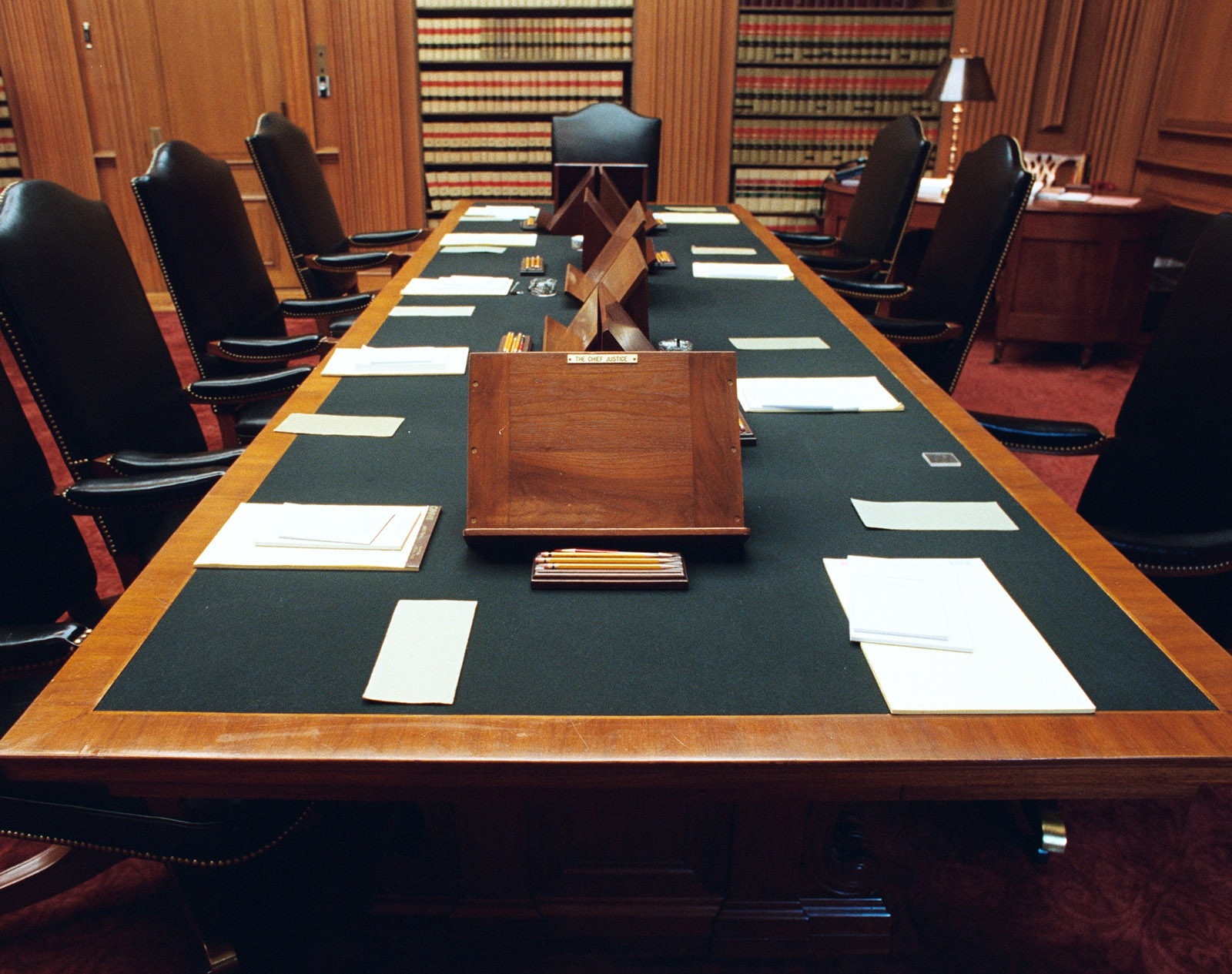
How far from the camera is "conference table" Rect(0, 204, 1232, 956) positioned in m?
0.76

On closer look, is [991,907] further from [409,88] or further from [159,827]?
[409,88]

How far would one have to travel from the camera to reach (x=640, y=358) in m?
1.06

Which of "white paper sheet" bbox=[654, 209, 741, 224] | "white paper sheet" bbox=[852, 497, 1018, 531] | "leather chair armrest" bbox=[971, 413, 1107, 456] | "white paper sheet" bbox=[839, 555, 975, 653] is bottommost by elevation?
"leather chair armrest" bbox=[971, 413, 1107, 456]

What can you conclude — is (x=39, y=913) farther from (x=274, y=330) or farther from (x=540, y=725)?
(x=274, y=330)

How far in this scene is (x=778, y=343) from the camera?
1.94 metres

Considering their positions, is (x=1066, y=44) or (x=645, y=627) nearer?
(x=645, y=627)

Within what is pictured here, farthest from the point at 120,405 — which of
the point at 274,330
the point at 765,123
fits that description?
the point at 765,123

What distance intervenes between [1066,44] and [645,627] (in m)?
5.15

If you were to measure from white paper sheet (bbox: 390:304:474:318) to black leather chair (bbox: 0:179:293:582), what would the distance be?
1.75 ft

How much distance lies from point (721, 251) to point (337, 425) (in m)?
1.80

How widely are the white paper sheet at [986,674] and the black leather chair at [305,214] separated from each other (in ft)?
8.16

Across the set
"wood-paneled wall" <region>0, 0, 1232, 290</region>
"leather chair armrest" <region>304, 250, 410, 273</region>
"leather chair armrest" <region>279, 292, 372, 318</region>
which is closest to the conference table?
"leather chair armrest" <region>279, 292, 372, 318</region>

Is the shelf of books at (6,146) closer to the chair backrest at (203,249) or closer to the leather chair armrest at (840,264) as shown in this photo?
the chair backrest at (203,249)

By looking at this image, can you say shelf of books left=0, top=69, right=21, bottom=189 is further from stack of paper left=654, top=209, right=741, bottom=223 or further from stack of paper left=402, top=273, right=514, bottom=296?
stack of paper left=402, top=273, right=514, bottom=296
